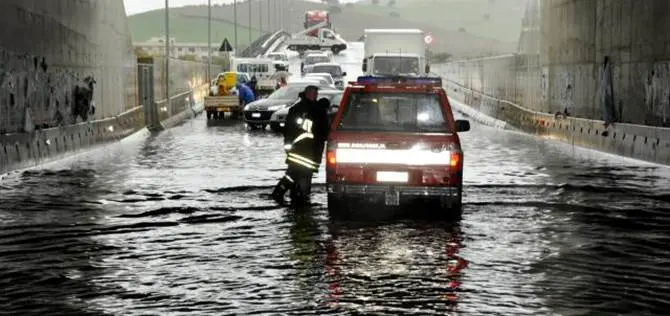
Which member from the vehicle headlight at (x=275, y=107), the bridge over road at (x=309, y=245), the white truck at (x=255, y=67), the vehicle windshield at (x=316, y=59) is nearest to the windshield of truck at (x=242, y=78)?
the white truck at (x=255, y=67)

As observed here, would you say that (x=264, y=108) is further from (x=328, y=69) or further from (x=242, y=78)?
(x=328, y=69)

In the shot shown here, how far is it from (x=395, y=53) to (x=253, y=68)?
2895cm

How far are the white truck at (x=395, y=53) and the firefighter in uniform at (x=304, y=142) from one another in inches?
1288

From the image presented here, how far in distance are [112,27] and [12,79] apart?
1460cm

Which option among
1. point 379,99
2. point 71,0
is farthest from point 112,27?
point 379,99

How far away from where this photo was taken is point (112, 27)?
123 ft

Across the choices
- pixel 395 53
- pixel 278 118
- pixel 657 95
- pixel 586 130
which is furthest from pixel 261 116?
→ pixel 657 95

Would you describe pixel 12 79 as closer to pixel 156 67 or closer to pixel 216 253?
pixel 216 253

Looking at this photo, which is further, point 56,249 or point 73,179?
point 73,179

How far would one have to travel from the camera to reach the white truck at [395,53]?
50094mm

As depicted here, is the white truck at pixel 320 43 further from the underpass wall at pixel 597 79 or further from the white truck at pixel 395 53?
the underpass wall at pixel 597 79

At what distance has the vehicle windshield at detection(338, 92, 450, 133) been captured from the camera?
50.0ft

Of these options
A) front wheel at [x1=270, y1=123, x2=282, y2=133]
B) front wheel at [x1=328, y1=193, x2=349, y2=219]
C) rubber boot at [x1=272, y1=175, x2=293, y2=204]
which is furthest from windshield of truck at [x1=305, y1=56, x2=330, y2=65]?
front wheel at [x1=328, y1=193, x2=349, y2=219]

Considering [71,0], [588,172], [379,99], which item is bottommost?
[588,172]
